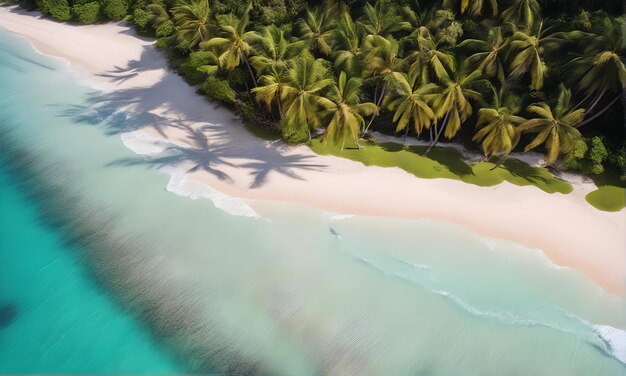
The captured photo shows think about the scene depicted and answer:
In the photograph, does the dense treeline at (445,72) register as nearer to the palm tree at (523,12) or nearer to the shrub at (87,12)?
the palm tree at (523,12)

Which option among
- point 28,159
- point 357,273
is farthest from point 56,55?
point 357,273

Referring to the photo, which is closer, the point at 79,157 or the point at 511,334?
the point at 511,334

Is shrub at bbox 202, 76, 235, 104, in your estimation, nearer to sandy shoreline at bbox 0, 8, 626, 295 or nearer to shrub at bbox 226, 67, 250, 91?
shrub at bbox 226, 67, 250, 91

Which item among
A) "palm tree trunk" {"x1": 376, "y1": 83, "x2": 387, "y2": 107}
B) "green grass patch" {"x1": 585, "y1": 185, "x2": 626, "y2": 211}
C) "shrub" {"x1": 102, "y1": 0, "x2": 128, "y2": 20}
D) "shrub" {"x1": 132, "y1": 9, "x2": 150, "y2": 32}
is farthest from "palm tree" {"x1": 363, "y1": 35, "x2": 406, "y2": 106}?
"shrub" {"x1": 102, "y1": 0, "x2": 128, "y2": 20}

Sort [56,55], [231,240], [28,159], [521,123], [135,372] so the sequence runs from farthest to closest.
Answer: [56,55] < [28,159] < [521,123] < [231,240] < [135,372]

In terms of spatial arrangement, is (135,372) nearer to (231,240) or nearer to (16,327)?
(16,327)

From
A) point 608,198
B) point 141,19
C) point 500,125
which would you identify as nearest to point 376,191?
point 500,125
